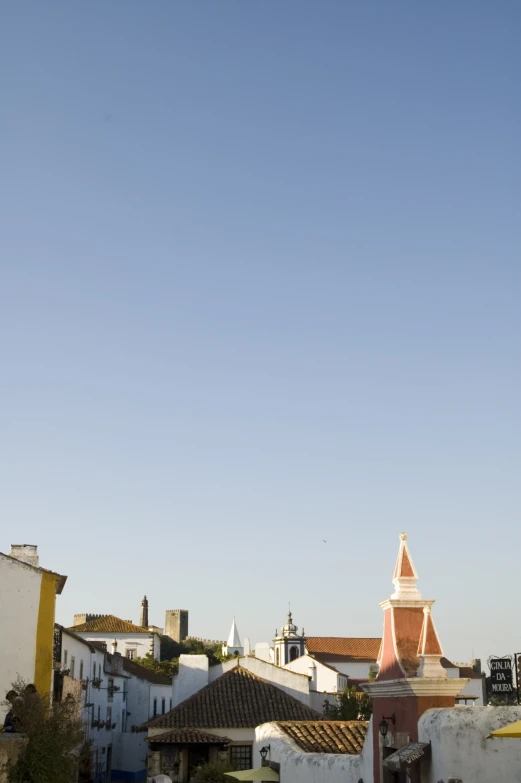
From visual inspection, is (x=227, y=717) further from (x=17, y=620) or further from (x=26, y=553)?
(x=17, y=620)

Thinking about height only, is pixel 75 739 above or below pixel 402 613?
below

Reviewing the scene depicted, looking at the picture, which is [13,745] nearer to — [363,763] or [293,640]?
[363,763]

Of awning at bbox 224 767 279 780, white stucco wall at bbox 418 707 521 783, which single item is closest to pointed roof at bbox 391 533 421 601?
white stucco wall at bbox 418 707 521 783

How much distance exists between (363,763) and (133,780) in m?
36.7

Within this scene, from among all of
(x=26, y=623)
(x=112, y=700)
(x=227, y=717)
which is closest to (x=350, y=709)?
(x=227, y=717)

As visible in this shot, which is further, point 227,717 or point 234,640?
point 234,640

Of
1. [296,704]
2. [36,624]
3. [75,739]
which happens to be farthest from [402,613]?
[296,704]

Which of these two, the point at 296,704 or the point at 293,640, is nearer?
the point at 296,704

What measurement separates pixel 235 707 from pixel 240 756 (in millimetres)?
2601

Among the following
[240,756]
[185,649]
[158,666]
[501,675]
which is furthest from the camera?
[185,649]

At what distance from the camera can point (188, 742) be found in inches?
1460

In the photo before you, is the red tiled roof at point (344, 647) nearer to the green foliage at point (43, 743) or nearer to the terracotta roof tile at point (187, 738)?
the terracotta roof tile at point (187, 738)

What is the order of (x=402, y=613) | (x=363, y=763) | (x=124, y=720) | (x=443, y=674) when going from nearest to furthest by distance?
(x=443, y=674)
(x=402, y=613)
(x=363, y=763)
(x=124, y=720)

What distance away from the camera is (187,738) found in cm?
3731
